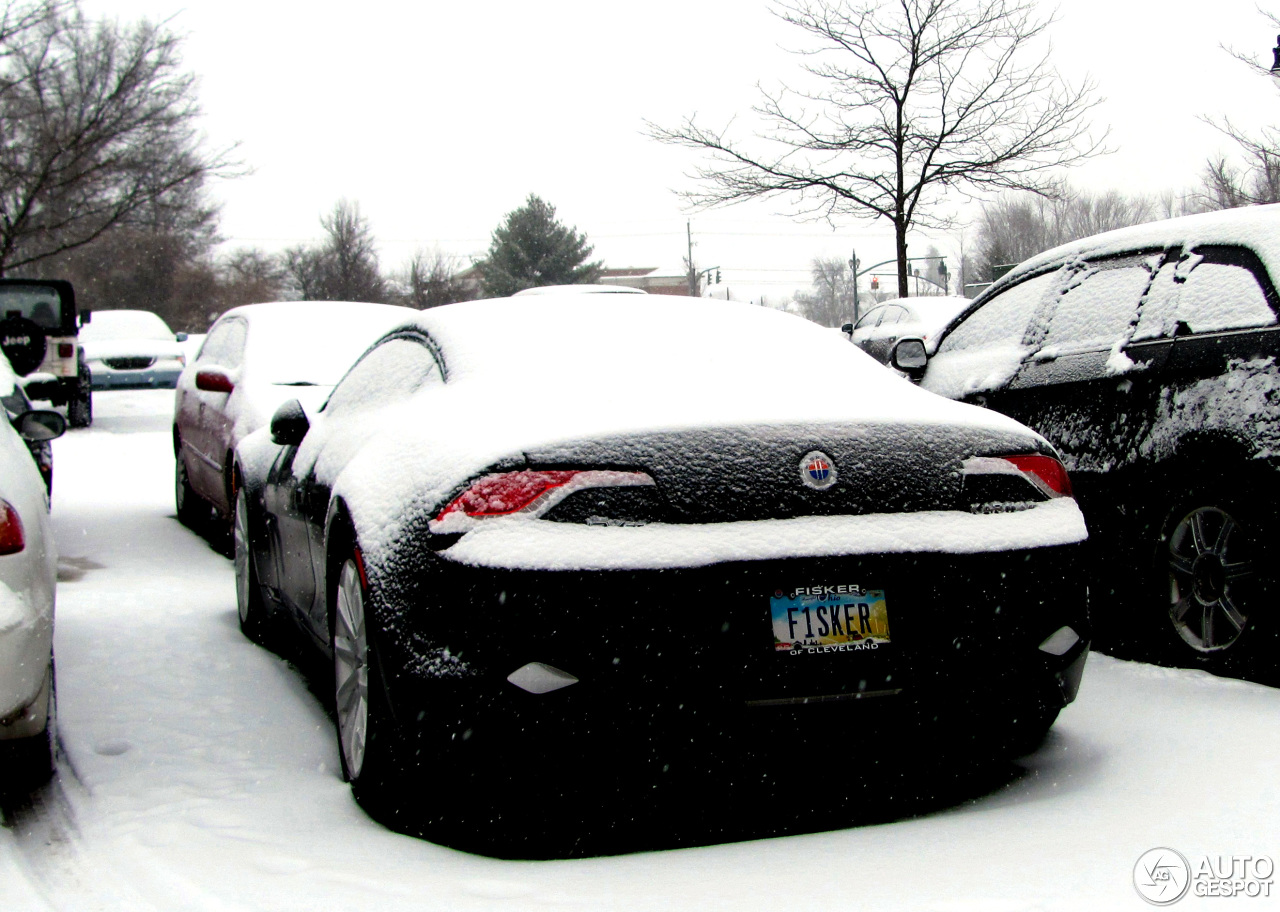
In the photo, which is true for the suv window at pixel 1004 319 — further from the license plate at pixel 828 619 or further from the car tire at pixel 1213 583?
the license plate at pixel 828 619

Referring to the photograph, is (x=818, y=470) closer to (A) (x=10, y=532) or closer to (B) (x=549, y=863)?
(B) (x=549, y=863)

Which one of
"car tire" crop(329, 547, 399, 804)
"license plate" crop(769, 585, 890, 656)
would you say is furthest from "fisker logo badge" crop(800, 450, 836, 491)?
"car tire" crop(329, 547, 399, 804)

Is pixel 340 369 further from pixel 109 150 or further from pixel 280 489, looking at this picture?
pixel 109 150

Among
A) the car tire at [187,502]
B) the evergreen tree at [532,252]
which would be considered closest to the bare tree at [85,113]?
the car tire at [187,502]

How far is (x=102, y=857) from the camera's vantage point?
9.94 ft

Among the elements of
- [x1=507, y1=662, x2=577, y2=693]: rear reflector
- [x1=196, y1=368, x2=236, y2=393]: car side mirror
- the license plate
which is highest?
[x1=196, y1=368, x2=236, y2=393]: car side mirror

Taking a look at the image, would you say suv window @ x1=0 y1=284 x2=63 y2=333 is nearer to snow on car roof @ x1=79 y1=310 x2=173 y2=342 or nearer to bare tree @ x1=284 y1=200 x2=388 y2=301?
snow on car roof @ x1=79 y1=310 x2=173 y2=342

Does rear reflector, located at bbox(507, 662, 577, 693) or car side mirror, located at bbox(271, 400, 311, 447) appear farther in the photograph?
car side mirror, located at bbox(271, 400, 311, 447)

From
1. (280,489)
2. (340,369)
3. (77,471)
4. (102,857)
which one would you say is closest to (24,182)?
(77,471)

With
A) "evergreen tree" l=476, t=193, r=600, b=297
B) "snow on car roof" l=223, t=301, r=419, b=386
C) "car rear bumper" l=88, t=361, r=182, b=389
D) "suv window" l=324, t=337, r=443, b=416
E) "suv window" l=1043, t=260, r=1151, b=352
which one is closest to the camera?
"suv window" l=324, t=337, r=443, b=416

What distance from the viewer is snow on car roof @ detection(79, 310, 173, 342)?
2194 cm

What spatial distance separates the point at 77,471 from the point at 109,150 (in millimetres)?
Answer: 15863

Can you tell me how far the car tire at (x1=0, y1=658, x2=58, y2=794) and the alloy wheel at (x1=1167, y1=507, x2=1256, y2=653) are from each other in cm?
372

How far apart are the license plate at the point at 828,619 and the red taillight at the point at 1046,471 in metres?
0.59
